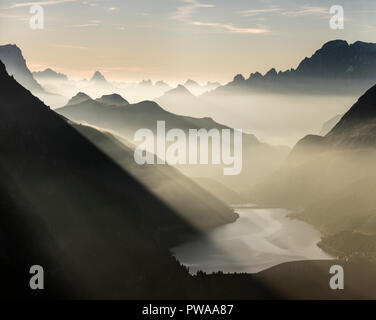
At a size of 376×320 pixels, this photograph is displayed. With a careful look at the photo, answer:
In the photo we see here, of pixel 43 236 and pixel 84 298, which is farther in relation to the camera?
pixel 43 236
